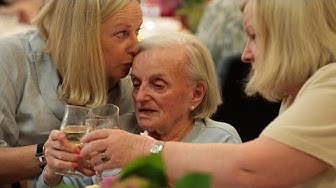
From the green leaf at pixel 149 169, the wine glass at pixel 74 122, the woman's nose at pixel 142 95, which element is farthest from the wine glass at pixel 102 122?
the green leaf at pixel 149 169

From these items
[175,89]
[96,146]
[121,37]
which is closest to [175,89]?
[175,89]

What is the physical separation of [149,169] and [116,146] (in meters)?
0.61

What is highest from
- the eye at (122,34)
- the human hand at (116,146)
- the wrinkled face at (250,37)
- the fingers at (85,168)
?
the wrinkled face at (250,37)

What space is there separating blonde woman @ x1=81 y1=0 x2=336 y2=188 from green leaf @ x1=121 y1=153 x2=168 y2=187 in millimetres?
415

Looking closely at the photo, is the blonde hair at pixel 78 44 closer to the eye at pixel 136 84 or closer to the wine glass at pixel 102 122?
the eye at pixel 136 84

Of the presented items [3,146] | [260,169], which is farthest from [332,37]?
[3,146]

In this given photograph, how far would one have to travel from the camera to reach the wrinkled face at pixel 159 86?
7.72 ft

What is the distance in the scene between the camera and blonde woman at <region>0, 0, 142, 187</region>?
7.75ft

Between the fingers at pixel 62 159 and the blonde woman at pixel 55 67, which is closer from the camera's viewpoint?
the fingers at pixel 62 159

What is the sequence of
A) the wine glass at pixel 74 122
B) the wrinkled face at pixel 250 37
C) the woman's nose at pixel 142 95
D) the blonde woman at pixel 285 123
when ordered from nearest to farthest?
the blonde woman at pixel 285 123
the wrinkled face at pixel 250 37
the wine glass at pixel 74 122
the woman's nose at pixel 142 95

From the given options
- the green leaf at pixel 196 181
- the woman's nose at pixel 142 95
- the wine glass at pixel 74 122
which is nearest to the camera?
the green leaf at pixel 196 181

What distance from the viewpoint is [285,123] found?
1.73 meters

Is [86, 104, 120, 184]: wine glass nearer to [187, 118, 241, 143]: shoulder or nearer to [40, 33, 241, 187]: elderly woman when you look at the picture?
[40, 33, 241, 187]: elderly woman

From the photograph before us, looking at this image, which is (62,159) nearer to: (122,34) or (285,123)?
(122,34)
